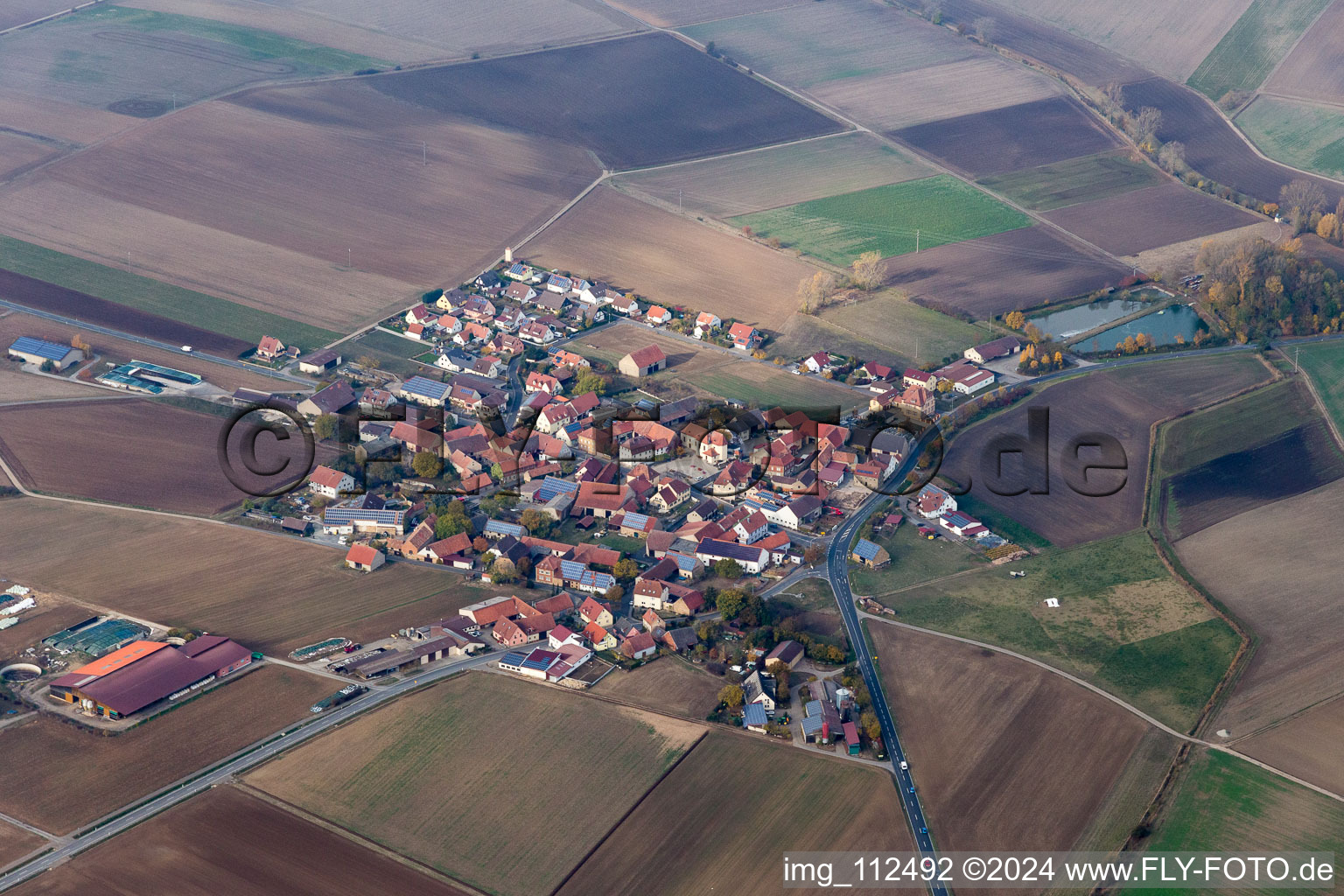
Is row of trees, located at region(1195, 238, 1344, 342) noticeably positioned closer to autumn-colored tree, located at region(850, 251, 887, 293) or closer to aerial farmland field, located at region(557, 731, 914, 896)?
autumn-colored tree, located at region(850, 251, 887, 293)

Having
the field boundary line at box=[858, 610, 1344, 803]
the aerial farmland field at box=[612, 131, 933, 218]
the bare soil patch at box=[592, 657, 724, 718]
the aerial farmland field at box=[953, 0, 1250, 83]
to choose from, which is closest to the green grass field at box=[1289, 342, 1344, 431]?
the field boundary line at box=[858, 610, 1344, 803]

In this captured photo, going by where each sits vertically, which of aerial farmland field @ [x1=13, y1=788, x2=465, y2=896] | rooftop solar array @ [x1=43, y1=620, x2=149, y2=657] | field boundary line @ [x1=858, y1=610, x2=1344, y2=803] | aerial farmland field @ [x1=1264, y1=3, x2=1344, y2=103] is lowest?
aerial farmland field @ [x1=13, y1=788, x2=465, y2=896]

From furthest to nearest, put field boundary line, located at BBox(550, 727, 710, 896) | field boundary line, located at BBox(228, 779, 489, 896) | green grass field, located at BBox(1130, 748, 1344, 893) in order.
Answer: green grass field, located at BBox(1130, 748, 1344, 893), field boundary line, located at BBox(550, 727, 710, 896), field boundary line, located at BBox(228, 779, 489, 896)

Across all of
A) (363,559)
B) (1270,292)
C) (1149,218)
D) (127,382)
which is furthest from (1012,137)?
(363,559)

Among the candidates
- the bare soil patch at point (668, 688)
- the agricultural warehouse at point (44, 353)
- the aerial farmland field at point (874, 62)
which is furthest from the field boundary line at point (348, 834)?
the aerial farmland field at point (874, 62)

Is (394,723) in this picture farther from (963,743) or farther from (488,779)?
(963,743)

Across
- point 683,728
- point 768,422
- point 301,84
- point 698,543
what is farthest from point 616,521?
point 301,84
